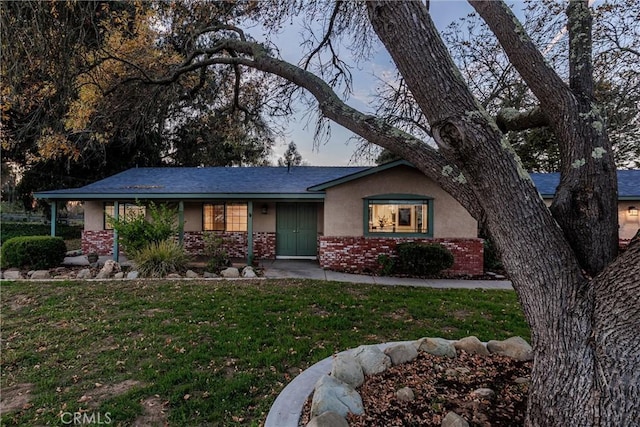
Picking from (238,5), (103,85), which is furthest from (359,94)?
(103,85)

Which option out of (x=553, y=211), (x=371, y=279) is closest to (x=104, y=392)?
(x=553, y=211)

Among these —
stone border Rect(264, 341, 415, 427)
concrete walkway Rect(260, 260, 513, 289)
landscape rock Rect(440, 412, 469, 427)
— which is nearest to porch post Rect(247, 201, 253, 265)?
concrete walkway Rect(260, 260, 513, 289)

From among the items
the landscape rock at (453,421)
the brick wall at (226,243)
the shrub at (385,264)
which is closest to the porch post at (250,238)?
the brick wall at (226,243)

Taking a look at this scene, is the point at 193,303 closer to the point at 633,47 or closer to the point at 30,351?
the point at 30,351

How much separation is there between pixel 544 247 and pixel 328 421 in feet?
5.94

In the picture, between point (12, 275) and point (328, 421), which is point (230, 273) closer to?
point (12, 275)

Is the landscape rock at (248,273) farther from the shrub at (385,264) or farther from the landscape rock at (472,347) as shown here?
the landscape rock at (472,347)

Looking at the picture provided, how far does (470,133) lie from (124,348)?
179 inches

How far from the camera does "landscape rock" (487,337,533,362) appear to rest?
333 cm

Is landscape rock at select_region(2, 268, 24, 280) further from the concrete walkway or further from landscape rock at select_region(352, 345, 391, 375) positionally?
landscape rock at select_region(352, 345, 391, 375)

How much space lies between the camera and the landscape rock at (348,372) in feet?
9.55

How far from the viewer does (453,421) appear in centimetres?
223

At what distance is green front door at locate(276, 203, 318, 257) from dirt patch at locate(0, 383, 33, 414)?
8.91m

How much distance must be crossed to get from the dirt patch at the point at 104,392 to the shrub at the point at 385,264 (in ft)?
22.5
